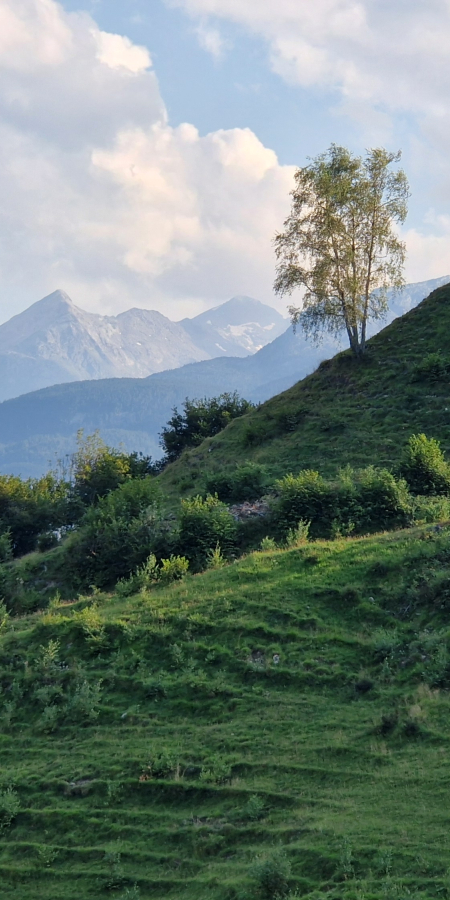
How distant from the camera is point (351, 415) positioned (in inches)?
1762

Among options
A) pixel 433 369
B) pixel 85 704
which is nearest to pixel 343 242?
pixel 433 369

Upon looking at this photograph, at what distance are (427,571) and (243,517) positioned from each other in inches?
563

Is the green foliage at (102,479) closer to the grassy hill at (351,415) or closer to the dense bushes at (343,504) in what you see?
the grassy hill at (351,415)

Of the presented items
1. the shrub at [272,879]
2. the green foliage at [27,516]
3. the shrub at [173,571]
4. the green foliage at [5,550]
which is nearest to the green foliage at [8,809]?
the shrub at [272,879]

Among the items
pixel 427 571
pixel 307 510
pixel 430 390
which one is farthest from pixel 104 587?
pixel 430 390

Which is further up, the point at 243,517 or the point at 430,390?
the point at 430,390

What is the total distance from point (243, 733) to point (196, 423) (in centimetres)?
5326

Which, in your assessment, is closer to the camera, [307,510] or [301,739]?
[301,739]

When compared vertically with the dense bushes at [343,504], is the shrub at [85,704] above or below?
below

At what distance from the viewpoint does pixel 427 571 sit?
2003 centimetres

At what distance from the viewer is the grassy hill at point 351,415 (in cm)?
4019

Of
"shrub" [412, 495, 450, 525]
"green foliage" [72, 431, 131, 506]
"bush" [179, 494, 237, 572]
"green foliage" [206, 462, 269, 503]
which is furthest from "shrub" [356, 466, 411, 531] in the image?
"green foliage" [72, 431, 131, 506]

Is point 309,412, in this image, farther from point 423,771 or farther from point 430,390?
point 423,771

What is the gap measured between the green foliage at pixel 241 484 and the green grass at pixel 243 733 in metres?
13.0
